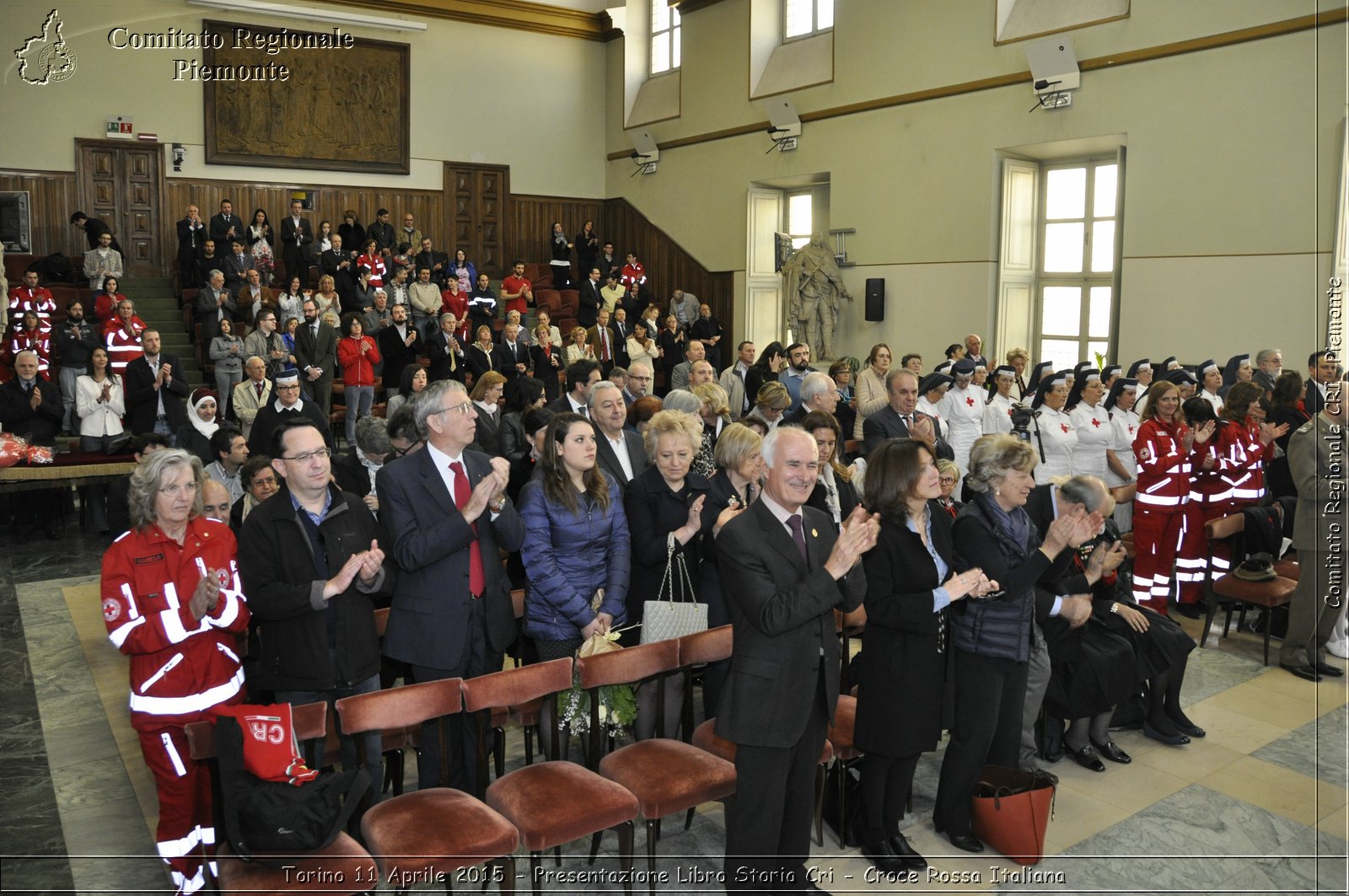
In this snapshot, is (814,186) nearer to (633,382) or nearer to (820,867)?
(633,382)

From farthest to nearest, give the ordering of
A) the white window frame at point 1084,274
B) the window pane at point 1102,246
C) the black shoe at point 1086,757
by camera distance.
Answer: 1. the window pane at point 1102,246
2. the white window frame at point 1084,274
3. the black shoe at point 1086,757

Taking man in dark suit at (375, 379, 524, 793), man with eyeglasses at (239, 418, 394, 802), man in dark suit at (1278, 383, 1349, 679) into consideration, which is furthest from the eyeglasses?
man in dark suit at (1278, 383, 1349, 679)

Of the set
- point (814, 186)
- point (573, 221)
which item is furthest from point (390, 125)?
point (814, 186)

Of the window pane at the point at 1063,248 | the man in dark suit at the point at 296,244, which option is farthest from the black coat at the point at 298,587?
the man in dark suit at the point at 296,244

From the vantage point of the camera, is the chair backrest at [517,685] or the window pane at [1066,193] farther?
the window pane at [1066,193]

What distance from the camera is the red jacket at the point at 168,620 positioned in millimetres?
3373

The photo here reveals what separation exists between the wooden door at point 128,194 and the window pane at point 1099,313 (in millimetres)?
15024

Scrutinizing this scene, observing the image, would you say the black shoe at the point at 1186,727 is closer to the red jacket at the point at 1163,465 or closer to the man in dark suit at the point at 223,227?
the red jacket at the point at 1163,465

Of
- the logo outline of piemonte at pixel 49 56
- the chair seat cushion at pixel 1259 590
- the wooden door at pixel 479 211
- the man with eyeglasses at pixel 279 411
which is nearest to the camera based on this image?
the chair seat cushion at pixel 1259 590

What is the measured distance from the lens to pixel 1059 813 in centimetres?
425

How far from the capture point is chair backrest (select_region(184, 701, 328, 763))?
10.2ft

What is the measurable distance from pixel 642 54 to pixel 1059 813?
18.5 meters

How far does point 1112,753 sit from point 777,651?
2585mm

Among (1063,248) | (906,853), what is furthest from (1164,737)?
(1063,248)
